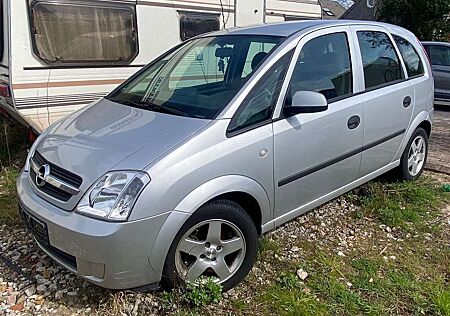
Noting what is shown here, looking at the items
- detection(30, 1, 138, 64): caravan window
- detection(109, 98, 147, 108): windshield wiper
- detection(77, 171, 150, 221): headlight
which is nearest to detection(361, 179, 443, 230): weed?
detection(109, 98, 147, 108): windshield wiper

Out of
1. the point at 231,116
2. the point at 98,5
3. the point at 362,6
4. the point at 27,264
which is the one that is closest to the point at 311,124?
the point at 231,116

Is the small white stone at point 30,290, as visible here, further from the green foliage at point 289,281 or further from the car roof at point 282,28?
the car roof at point 282,28

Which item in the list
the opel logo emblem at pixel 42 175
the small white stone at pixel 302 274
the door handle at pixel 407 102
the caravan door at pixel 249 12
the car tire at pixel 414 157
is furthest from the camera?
the caravan door at pixel 249 12

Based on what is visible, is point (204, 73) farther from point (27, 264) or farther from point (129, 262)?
point (27, 264)

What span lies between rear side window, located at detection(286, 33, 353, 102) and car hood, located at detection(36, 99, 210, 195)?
0.93 meters

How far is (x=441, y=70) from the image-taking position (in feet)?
33.5

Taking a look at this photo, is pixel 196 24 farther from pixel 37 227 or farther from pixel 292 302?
pixel 292 302

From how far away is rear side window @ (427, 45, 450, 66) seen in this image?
10242 millimetres

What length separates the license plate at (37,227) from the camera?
A: 270cm

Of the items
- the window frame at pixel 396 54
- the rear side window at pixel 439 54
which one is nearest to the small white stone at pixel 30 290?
the window frame at pixel 396 54

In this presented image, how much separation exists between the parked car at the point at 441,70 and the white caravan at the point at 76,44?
6.05 metres

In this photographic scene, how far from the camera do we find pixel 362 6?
30219 millimetres

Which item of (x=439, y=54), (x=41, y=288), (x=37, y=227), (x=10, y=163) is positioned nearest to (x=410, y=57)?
(x=37, y=227)

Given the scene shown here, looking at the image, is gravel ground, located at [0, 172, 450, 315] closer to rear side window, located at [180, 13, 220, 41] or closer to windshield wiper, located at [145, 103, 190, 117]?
windshield wiper, located at [145, 103, 190, 117]
